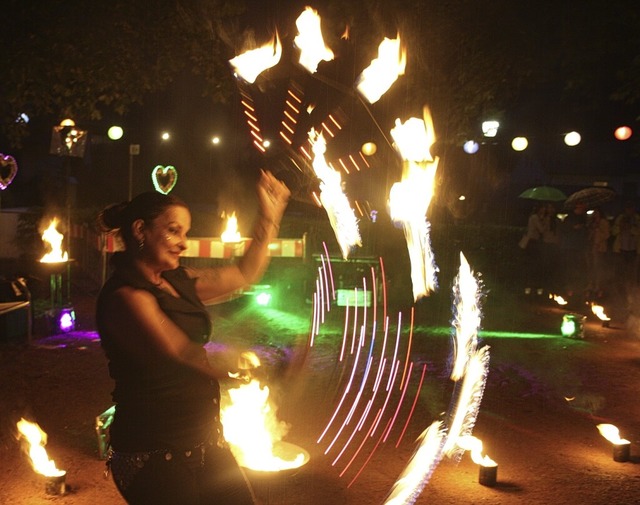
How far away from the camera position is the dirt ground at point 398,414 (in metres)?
4.68

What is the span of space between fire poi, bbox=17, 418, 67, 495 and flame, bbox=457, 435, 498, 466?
9.00 ft

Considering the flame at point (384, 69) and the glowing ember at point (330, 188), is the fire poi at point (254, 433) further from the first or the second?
the flame at point (384, 69)

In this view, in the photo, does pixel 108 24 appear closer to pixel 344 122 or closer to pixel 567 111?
pixel 344 122

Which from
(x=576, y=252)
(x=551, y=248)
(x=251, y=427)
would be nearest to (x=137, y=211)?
(x=251, y=427)

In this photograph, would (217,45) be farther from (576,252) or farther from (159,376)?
(576,252)

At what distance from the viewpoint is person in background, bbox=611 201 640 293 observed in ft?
51.9

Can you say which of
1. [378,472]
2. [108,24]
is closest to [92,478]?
[378,472]

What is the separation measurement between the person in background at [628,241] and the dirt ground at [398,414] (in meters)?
5.70

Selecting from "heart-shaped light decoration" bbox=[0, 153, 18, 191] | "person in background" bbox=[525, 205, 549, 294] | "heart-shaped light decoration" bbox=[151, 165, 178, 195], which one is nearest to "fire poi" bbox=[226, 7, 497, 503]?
"heart-shaped light decoration" bbox=[151, 165, 178, 195]

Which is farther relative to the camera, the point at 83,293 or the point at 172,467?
the point at 83,293

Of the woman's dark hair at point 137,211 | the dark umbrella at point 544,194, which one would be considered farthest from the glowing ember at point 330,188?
the dark umbrella at point 544,194

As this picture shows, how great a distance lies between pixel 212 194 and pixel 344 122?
37.0 feet

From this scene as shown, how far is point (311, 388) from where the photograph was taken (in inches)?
285

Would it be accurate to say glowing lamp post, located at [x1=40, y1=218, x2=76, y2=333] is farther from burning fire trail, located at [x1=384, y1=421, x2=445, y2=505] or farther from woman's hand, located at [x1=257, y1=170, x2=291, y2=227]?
Result: woman's hand, located at [x1=257, y1=170, x2=291, y2=227]
